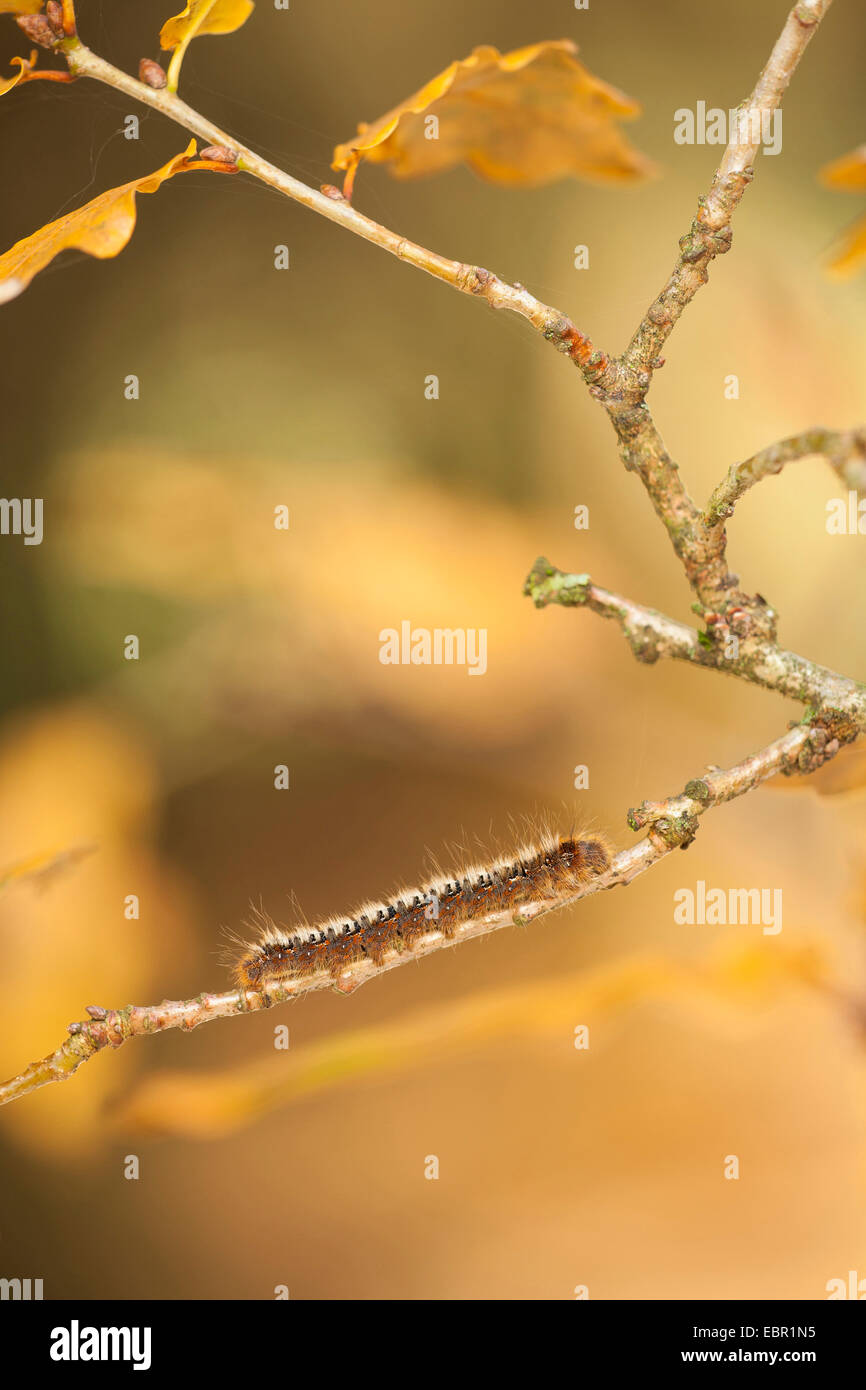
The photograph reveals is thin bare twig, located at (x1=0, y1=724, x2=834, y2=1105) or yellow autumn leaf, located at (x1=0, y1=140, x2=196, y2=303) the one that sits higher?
yellow autumn leaf, located at (x1=0, y1=140, x2=196, y2=303)

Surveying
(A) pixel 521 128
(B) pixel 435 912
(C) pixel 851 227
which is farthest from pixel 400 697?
(C) pixel 851 227

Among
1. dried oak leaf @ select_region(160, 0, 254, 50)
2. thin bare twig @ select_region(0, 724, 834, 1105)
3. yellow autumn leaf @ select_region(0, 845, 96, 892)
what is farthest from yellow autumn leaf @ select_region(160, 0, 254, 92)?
yellow autumn leaf @ select_region(0, 845, 96, 892)

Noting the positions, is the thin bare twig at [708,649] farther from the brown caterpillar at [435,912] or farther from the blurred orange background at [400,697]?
the blurred orange background at [400,697]

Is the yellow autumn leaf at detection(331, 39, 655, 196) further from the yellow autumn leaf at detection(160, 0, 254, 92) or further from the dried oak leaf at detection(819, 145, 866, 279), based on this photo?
the dried oak leaf at detection(819, 145, 866, 279)

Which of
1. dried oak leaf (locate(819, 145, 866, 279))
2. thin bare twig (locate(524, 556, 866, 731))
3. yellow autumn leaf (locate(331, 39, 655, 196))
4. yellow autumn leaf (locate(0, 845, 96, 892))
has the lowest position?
yellow autumn leaf (locate(0, 845, 96, 892))

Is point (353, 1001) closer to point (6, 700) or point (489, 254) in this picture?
point (6, 700)

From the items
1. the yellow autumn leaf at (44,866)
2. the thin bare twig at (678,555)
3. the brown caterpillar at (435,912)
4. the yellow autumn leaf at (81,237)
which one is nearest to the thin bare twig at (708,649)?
the thin bare twig at (678,555)

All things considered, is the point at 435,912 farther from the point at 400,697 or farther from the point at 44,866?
the point at 44,866
